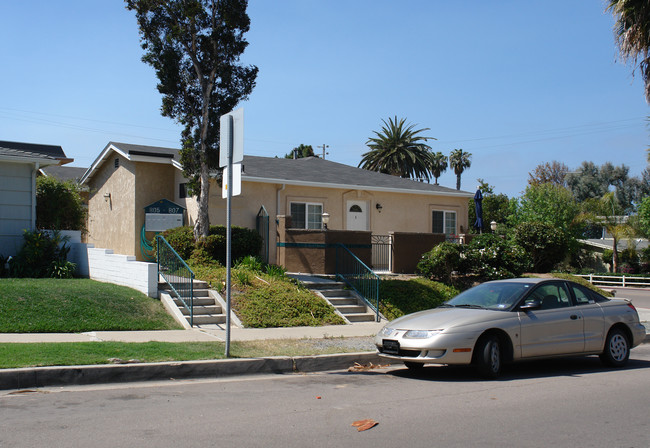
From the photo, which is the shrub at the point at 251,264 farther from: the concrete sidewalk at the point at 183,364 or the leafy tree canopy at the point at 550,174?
the leafy tree canopy at the point at 550,174

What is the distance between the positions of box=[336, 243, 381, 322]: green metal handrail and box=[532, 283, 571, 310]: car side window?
5328mm

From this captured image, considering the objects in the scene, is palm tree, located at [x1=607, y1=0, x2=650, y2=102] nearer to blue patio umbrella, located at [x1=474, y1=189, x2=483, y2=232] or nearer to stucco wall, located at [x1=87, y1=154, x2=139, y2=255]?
blue patio umbrella, located at [x1=474, y1=189, x2=483, y2=232]

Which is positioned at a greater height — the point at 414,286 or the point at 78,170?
the point at 78,170

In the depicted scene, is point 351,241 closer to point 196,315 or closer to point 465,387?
point 196,315

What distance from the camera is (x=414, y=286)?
54.6 feet

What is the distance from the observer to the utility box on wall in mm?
19641

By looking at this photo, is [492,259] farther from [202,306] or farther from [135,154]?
[135,154]

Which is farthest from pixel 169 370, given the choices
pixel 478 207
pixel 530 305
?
pixel 478 207

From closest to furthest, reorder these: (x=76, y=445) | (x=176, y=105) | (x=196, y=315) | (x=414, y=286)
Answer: (x=76, y=445) → (x=196, y=315) → (x=414, y=286) → (x=176, y=105)

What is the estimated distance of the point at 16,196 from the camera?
1652 centimetres

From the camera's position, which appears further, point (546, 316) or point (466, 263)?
point (466, 263)

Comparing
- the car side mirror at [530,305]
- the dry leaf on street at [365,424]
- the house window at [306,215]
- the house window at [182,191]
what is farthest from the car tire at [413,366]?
the house window at [182,191]

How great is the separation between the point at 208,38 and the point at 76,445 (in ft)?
45.8

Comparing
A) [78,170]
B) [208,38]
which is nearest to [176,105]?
[208,38]
